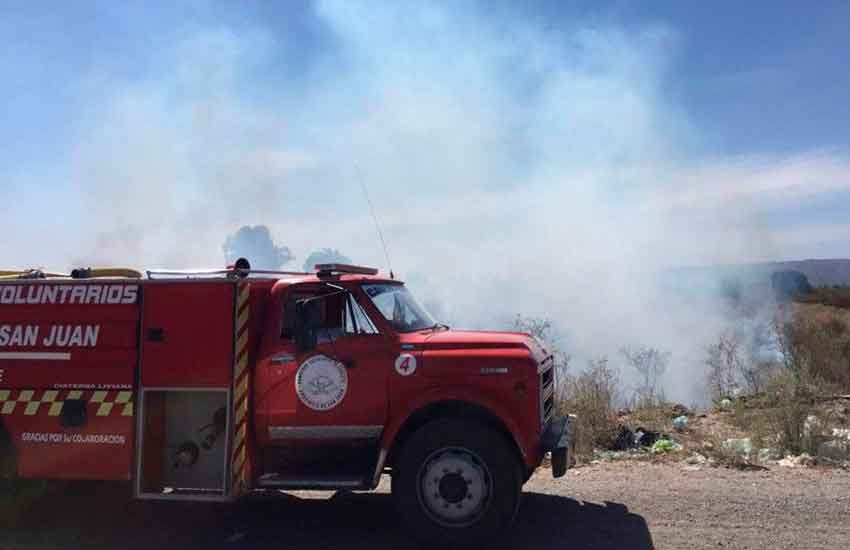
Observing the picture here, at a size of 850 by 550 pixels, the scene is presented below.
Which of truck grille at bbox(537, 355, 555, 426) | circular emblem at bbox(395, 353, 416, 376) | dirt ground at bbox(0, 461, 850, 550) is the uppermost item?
circular emblem at bbox(395, 353, 416, 376)

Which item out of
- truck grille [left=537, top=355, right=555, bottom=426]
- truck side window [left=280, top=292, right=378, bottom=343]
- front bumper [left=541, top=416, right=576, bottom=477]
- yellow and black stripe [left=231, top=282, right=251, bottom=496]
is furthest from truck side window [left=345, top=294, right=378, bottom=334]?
front bumper [left=541, top=416, right=576, bottom=477]

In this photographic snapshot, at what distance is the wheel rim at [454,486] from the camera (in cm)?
631

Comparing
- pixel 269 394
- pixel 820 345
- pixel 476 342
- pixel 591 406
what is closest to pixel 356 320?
pixel 269 394

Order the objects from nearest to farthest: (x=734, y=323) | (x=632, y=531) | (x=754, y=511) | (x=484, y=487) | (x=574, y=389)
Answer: (x=484, y=487), (x=632, y=531), (x=754, y=511), (x=574, y=389), (x=734, y=323)

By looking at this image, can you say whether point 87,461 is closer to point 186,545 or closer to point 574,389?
point 186,545

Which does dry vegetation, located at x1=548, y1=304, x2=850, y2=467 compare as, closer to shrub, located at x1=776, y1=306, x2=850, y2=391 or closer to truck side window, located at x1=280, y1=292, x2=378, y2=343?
shrub, located at x1=776, y1=306, x2=850, y2=391

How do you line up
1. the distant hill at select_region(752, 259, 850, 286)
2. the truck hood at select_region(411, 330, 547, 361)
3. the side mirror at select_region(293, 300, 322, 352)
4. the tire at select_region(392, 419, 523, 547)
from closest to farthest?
the tire at select_region(392, 419, 523, 547) → the truck hood at select_region(411, 330, 547, 361) → the side mirror at select_region(293, 300, 322, 352) → the distant hill at select_region(752, 259, 850, 286)

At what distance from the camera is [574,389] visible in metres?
11.5

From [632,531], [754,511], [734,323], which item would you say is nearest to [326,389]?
[632,531]

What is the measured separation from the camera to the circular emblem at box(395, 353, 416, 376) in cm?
655

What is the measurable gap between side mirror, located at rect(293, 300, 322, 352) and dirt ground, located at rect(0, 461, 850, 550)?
175 centimetres

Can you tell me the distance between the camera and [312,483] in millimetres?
6430

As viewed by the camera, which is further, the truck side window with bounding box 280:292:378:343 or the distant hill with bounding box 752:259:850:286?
the distant hill with bounding box 752:259:850:286

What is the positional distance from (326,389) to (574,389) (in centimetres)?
577
